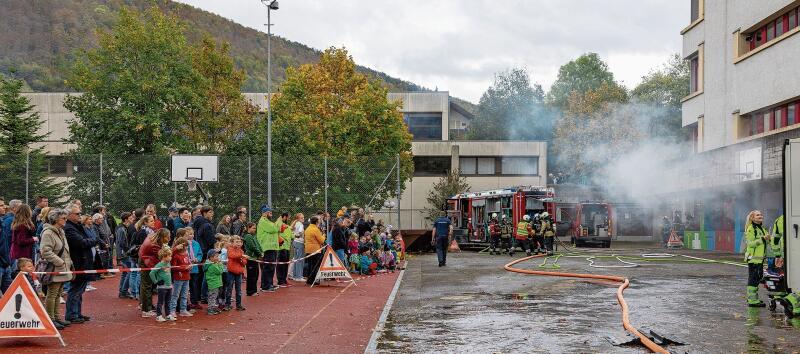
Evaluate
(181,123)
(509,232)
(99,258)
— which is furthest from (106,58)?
(99,258)

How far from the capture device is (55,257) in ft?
41.5

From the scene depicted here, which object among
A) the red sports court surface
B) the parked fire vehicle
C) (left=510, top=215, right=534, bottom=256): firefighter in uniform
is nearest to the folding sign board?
the red sports court surface

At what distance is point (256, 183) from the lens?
109 feet

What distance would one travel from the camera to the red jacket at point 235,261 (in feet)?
52.4

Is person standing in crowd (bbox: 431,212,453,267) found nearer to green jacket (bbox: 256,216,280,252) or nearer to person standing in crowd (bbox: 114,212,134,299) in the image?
green jacket (bbox: 256,216,280,252)

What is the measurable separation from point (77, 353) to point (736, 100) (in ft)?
109

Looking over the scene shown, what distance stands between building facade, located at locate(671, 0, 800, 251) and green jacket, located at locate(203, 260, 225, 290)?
20838mm

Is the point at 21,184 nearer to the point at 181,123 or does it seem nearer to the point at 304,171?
the point at 304,171

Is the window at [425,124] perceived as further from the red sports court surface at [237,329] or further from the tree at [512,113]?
the red sports court surface at [237,329]

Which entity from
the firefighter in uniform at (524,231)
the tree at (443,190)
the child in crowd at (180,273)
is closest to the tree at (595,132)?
the tree at (443,190)

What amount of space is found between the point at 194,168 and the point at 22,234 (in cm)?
1918

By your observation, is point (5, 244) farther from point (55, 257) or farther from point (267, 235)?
point (267, 235)

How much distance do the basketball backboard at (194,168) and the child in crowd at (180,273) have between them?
17376mm

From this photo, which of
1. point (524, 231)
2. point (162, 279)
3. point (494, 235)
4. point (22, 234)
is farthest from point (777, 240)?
point (494, 235)
